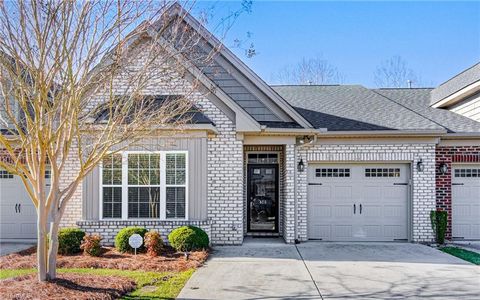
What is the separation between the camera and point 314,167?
1184 cm

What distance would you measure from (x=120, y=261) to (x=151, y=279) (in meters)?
1.61

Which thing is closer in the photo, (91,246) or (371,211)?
(91,246)

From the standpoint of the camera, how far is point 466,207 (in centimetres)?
1177

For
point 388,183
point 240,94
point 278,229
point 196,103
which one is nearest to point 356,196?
point 388,183

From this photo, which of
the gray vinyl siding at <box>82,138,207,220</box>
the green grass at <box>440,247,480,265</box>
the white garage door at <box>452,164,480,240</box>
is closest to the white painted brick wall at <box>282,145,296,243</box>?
the gray vinyl siding at <box>82,138,207,220</box>

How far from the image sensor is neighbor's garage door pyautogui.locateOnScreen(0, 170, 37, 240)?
38.8ft

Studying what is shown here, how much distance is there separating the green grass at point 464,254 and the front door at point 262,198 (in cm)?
480

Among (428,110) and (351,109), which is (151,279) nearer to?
(351,109)

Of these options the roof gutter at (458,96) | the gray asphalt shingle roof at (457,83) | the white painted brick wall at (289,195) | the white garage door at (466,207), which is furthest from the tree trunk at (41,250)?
the gray asphalt shingle roof at (457,83)

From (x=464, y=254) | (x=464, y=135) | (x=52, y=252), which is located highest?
(x=464, y=135)

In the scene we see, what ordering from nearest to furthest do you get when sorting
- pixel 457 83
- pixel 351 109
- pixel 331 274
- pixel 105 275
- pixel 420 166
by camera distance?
pixel 105 275 < pixel 331 274 < pixel 420 166 < pixel 351 109 < pixel 457 83

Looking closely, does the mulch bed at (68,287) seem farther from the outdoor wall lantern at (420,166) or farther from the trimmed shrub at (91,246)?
the outdoor wall lantern at (420,166)

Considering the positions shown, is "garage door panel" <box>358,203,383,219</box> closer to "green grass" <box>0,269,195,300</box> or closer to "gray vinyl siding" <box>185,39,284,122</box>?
"gray vinyl siding" <box>185,39,284,122</box>

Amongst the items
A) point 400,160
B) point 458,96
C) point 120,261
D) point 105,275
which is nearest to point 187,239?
point 120,261
